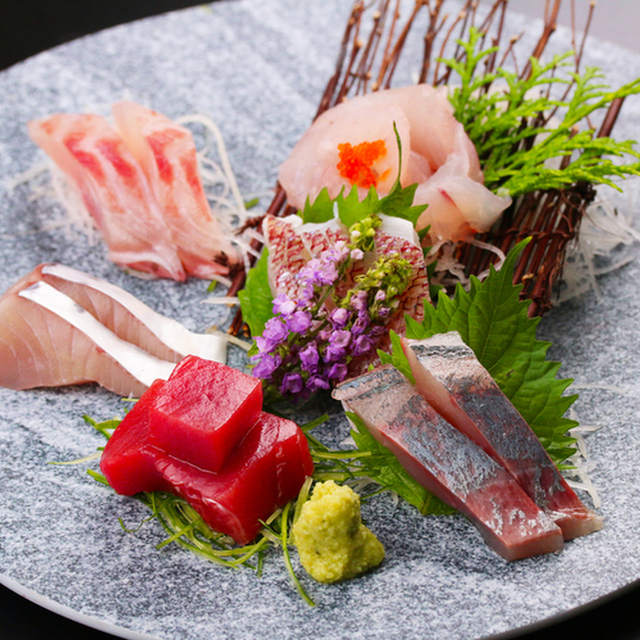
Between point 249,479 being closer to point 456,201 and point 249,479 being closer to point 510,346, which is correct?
point 510,346

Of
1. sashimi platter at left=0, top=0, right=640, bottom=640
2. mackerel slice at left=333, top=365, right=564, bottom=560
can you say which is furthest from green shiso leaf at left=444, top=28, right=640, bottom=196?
mackerel slice at left=333, top=365, right=564, bottom=560

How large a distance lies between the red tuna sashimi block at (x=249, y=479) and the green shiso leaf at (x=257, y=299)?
1.76ft

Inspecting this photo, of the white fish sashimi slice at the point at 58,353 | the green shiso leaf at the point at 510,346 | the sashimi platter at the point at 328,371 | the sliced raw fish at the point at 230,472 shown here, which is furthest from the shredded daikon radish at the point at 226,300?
the green shiso leaf at the point at 510,346

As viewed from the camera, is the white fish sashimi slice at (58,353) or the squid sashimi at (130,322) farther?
the squid sashimi at (130,322)

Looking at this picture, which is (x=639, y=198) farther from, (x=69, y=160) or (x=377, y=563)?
(x=69, y=160)

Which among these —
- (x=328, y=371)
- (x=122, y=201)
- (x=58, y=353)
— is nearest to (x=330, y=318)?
(x=328, y=371)

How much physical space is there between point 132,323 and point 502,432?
4.57ft

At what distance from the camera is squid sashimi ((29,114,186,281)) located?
9.99ft

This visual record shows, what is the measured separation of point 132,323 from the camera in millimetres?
2639

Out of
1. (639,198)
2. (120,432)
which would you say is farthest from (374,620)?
(639,198)

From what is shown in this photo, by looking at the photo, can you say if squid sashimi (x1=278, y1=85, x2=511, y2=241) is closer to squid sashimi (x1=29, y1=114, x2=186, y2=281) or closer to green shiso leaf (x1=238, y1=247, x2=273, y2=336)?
green shiso leaf (x1=238, y1=247, x2=273, y2=336)

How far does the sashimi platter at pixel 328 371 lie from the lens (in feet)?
6.37

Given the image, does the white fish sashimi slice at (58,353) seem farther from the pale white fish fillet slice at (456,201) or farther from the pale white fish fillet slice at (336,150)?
the pale white fish fillet slice at (456,201)

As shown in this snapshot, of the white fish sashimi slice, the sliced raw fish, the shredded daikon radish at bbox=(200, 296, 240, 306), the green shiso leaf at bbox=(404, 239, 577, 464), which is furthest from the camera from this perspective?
the shredded daikon radish at bbox=(200, 296, 240, 306)
